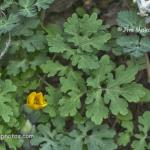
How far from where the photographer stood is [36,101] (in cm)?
357

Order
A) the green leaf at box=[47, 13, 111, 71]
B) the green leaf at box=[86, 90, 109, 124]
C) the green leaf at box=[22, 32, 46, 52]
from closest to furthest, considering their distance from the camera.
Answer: the green leaf at box=[86, 90, 109, 124] < the green leaf at box=[47, 13, 111, 71] < the green leaf at box=[22, 32, 46, 52]

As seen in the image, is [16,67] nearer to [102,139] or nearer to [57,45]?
[57,45]

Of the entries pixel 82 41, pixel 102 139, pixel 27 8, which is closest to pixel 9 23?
pixel 27 8

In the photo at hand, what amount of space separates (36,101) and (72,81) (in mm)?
279

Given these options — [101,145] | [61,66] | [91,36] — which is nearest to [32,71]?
[61,66]

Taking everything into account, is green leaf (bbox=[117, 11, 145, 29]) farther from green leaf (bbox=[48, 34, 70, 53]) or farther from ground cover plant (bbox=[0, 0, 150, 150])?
green leaf (bbox=[48, 34, 70, 53])

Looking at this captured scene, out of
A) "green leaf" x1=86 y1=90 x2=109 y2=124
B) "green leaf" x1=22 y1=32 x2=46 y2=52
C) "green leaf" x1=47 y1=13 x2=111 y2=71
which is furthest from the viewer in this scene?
"green leaf" x1=22 y1=32 x2=46 y2=52

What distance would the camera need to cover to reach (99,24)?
11.7 feet

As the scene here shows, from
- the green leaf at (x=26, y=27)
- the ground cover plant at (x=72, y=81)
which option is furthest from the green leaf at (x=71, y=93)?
the green leaf at (x=26, y=27)

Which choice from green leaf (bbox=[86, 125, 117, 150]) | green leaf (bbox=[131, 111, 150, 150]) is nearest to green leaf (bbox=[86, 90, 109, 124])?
green leaf (bbox=[86, 125, 117, 150])

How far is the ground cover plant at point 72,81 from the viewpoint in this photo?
137 inches

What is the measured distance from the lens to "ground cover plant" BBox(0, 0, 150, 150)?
11.4 ft

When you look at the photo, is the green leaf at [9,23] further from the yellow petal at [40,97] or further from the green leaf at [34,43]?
the yellow petal at [40,97]

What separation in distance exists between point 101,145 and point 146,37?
769 mm
